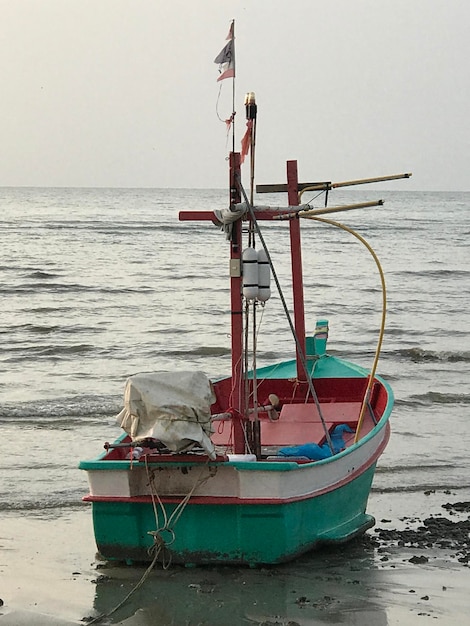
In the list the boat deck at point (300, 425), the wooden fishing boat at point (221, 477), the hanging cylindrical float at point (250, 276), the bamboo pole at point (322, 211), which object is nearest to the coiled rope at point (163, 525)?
the wooden fishing boat at point (221, 477)

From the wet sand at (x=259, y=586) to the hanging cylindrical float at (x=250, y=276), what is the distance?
6.18 ft

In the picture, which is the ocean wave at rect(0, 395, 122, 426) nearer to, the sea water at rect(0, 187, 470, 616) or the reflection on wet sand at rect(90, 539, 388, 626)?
the sea water at rect(0, 187, 470, 616)

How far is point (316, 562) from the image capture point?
24.2 feet

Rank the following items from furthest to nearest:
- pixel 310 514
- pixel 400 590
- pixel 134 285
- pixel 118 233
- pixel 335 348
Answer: pixel 118 233 → pixel 134 285 → pixel 335 348 → pixel 310 514 → pixel 400 590

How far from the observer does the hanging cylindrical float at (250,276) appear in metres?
7.14

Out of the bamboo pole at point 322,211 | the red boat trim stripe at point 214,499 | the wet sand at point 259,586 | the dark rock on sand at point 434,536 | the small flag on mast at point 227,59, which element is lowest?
the dark rock on sand at point 434,536

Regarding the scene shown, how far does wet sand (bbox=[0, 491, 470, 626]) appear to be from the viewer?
635 centimetres

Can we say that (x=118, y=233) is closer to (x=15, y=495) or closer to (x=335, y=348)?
(x=335, y=348)

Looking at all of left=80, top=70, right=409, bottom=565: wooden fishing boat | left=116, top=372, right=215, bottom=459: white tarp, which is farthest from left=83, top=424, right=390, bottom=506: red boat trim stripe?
left=116, top=372, right=215, bottom=459: white tarp

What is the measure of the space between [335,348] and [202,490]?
12.5 m

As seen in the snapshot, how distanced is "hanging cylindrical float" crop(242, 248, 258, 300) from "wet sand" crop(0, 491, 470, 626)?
1.88m

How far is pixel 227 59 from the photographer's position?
760 centimetres

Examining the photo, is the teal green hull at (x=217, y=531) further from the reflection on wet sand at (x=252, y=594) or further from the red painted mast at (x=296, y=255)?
the red painted mast at (x=296, y=255)

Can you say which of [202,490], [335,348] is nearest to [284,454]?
[202,490]
